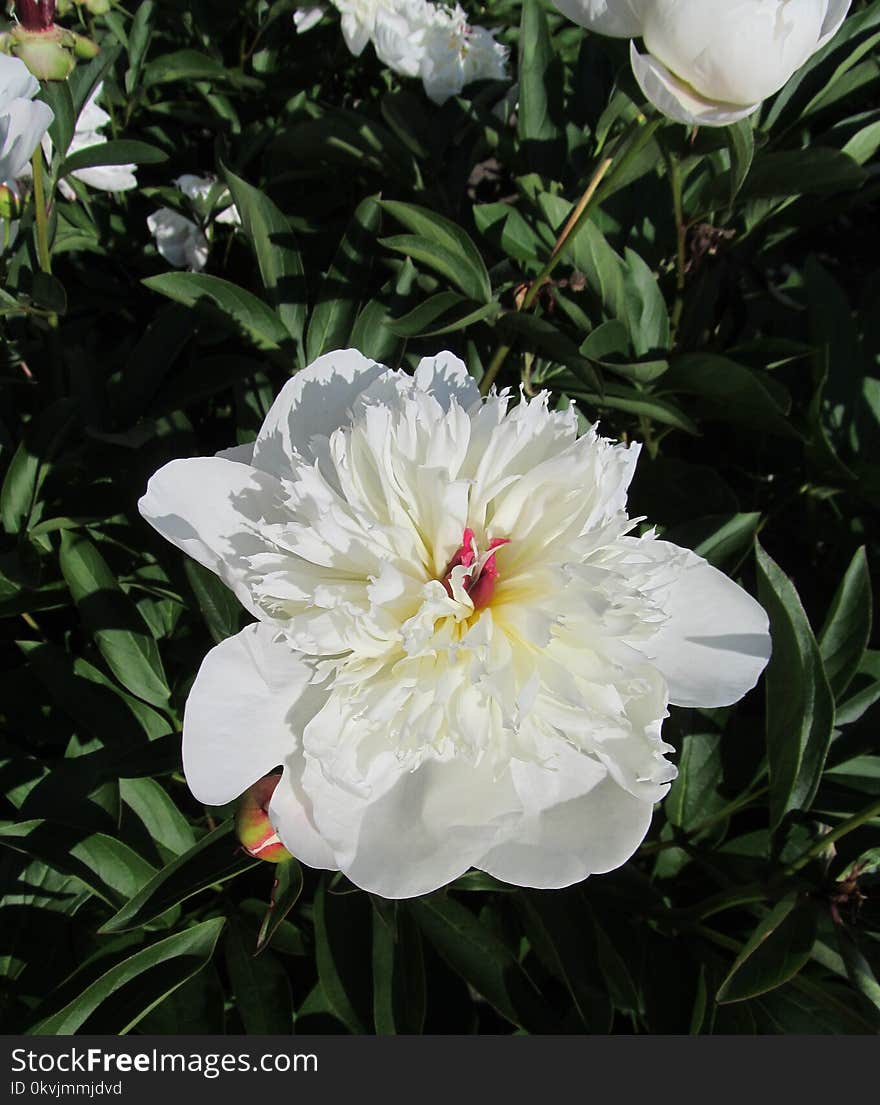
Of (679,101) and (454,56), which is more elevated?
(679,101)

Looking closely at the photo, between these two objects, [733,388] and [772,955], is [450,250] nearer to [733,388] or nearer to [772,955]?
[733,388]

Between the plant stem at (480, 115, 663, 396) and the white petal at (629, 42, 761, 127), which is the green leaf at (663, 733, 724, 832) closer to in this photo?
the plant stem at (480, 115, 663, 396)

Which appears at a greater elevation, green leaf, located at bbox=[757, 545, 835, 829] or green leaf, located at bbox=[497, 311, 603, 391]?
green leaf, located at bbox=[497, 311, 603, 391]

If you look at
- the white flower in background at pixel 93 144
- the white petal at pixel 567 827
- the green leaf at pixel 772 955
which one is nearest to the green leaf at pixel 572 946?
the green leaf at pixel 772 955

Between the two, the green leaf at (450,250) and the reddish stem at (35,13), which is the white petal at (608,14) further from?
the reddish stem at (35,13)

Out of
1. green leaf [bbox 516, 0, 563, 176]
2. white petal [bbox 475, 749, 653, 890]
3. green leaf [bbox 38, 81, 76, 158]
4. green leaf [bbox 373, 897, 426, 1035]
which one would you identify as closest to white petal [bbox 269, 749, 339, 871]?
white petal [bbox 475, 749, 653, 890]

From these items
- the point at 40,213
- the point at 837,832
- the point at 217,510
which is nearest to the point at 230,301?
the point at 40,213
